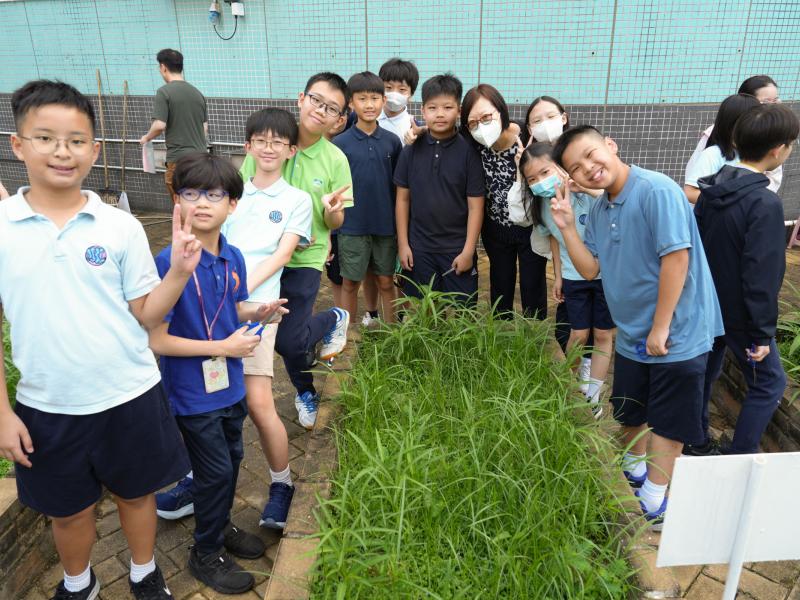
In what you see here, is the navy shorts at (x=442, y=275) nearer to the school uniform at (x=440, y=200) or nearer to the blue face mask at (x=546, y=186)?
Result: the school uniform at (x=440, y=200)

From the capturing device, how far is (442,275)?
3773 millimetres

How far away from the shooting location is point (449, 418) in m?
2.65

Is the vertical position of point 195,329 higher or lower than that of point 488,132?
lower

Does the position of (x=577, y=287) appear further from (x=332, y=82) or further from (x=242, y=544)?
(x=242, y=544)

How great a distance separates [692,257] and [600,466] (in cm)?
93

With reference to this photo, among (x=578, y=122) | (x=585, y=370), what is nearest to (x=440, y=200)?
(x=585, y=370)

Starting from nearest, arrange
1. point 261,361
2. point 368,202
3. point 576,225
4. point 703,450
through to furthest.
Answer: point 261,361 → point 703,450 → point 576,225 → point 368,202

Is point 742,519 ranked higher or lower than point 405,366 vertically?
higher

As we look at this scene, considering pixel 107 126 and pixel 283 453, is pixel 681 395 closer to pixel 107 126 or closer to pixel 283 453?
pixel 283 453

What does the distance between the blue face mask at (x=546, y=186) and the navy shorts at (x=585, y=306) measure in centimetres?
53

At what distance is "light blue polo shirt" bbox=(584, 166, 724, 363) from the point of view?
90.4 inches

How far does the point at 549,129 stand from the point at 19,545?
10.4 ft

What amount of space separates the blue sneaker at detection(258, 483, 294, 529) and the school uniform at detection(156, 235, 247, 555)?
240 mm

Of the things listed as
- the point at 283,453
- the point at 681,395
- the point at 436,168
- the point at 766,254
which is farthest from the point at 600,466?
the point at 436,168
